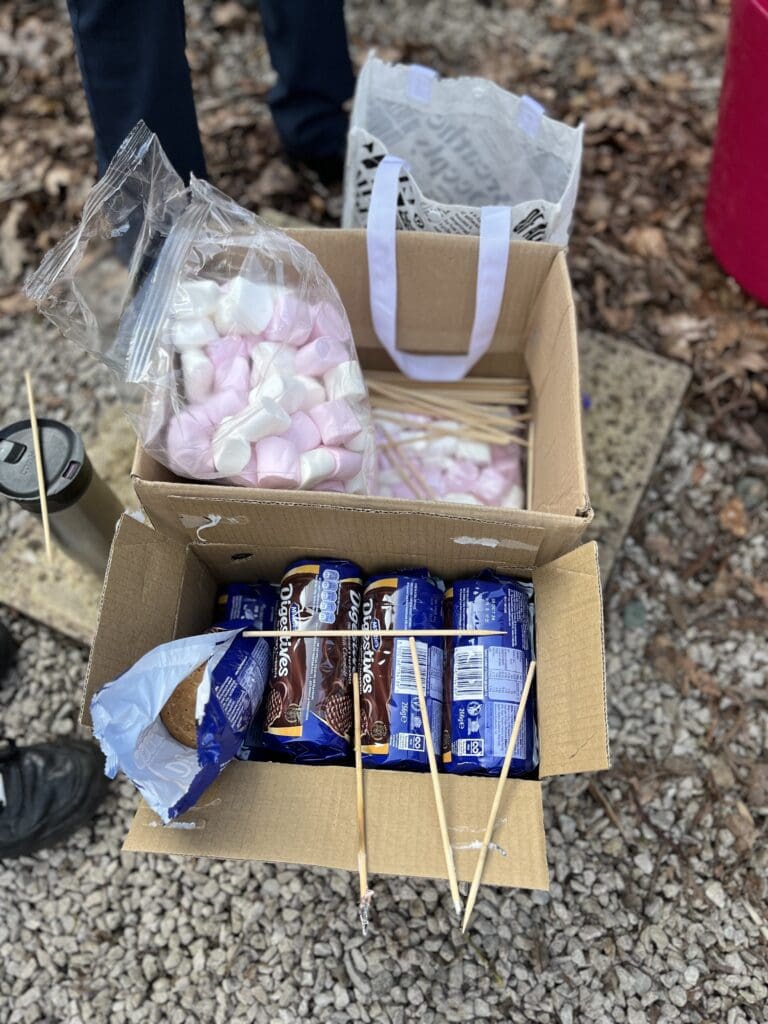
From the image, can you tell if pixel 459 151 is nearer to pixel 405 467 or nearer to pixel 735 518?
pixel 405 467

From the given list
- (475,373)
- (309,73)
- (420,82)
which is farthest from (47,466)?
(309,73)

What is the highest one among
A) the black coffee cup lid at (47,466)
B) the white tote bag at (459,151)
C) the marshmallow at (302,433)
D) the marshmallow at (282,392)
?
the white tote bag at (459,151)

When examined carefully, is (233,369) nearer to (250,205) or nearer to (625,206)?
(250,205)

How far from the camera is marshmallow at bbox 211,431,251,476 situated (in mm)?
1531

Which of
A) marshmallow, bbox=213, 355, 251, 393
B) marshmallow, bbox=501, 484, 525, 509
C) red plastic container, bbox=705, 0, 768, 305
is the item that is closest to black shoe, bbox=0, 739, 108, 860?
marshmallow, bbox=213, 355, 251, 393

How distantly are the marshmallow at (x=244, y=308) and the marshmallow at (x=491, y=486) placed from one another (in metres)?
0.65

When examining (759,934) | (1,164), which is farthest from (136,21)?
(759,934)

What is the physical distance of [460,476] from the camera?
1951 millimetres

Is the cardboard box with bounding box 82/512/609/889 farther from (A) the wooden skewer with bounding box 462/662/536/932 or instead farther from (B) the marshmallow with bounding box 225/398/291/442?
(B) the marshmallow with bounding box 225/398/291/442

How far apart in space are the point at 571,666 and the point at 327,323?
0.86 meters

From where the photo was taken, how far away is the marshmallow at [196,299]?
5.33 feet

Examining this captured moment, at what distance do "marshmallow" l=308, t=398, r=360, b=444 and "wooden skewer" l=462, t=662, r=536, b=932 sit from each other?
0.60 m

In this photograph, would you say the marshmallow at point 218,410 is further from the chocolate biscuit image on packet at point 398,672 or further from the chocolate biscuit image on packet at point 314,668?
the chocolate biscuit image on packet at point 398,672

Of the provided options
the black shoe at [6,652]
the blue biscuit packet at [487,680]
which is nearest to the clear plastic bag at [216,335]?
the blue biscuit packet at [487,680]
